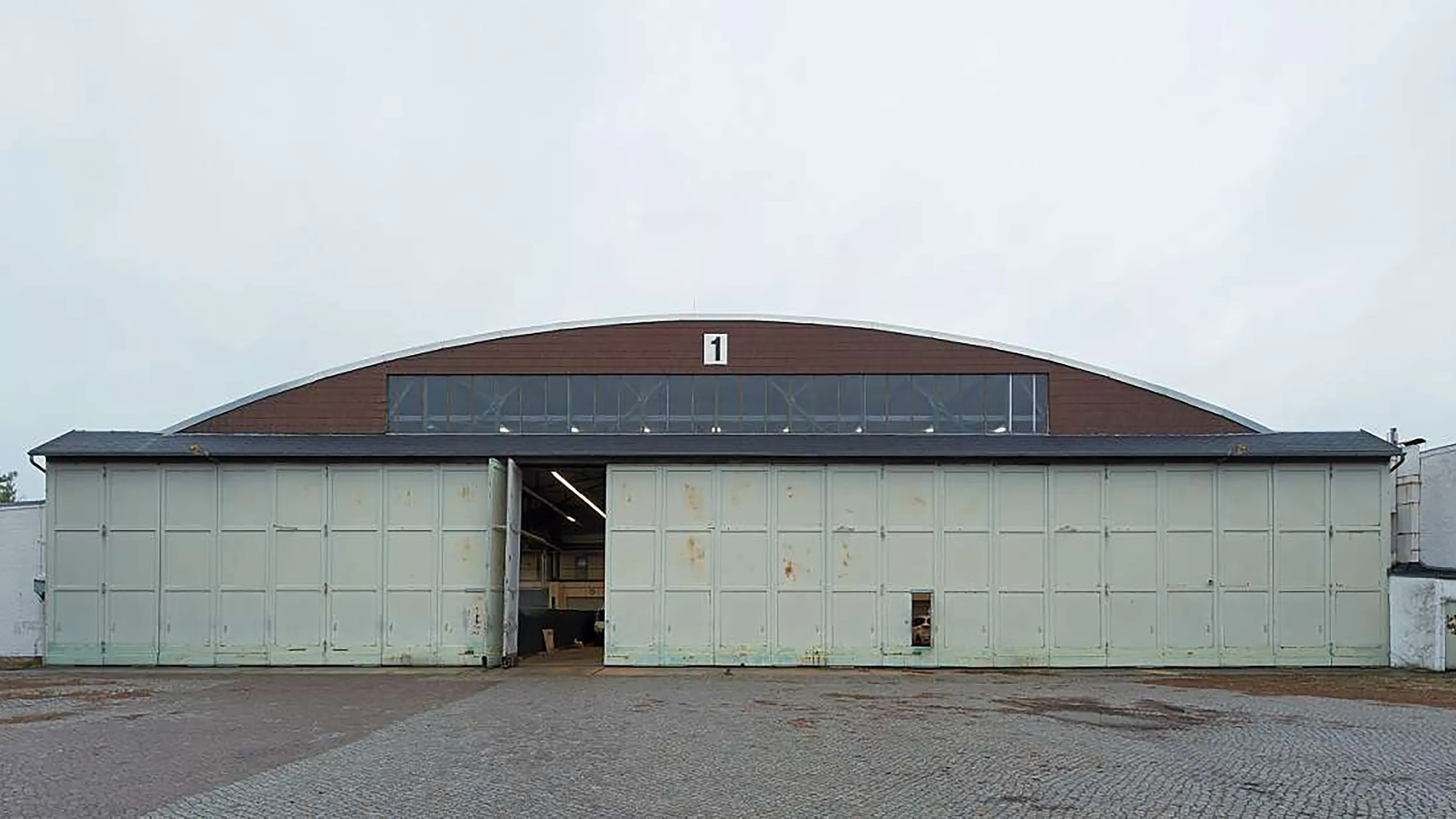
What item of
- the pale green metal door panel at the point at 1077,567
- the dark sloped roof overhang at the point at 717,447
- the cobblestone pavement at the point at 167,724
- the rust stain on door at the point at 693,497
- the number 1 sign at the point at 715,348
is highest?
the number 1 sign at the point at 715,348

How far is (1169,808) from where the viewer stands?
37.4ft

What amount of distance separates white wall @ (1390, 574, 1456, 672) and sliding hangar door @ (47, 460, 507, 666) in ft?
68.3

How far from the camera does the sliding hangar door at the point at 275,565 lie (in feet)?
93.1

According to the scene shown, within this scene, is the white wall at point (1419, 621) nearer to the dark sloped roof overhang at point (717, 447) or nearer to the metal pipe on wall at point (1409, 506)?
the metal pipe on wall at point (1409, 506)

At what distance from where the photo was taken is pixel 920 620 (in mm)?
28422

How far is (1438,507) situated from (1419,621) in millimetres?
3621

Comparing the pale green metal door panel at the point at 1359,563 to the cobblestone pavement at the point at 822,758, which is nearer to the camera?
the cobblestone pavement at the point at 822,758

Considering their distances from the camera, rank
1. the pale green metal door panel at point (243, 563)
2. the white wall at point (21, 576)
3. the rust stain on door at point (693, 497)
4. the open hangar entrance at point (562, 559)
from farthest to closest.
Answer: the open hangar entrance at point (562, 559)
the white wall at point (21, 576)
the rust stain on door at point (693, 497)
the pale green metal door panel at point (243, 563)

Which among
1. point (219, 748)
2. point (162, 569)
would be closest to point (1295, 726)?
point (219, 748)

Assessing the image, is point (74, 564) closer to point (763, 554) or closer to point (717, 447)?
point (717, 447)

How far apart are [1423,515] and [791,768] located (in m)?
23.4

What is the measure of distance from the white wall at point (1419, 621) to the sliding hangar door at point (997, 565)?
0.32 meters

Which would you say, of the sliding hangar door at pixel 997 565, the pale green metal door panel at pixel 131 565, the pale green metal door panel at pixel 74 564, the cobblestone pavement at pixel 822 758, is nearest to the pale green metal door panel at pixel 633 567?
the sliding hangar door at pixel 997 565

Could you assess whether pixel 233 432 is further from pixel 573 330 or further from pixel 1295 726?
pixel 1295 726
